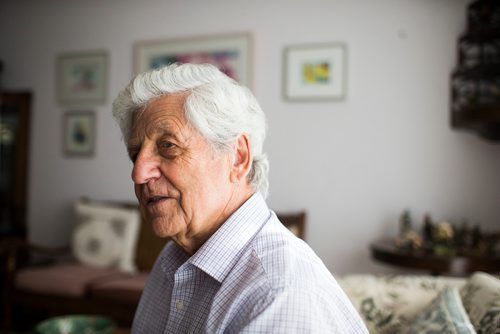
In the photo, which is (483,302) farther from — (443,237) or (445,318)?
(443,237)

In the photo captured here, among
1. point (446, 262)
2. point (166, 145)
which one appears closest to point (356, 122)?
point (446, 262)

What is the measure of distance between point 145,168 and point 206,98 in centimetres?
20

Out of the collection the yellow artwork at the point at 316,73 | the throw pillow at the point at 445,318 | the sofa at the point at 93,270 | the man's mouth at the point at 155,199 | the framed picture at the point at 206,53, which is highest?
the framed picture at the point at 206,53

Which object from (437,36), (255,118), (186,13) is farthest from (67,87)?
(255,118)

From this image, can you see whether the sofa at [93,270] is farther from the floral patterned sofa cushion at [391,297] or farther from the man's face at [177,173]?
the man's face at [177,173]

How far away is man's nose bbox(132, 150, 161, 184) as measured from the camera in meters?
1.01

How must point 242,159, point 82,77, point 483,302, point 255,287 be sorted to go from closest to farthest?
point 255,287 < point 242,159 < point 483,302 < point 82,77

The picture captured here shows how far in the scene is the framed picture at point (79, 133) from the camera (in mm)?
4281

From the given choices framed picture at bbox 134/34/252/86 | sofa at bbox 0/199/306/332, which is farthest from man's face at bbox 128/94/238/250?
framed picture at bbox 134/34/252/86

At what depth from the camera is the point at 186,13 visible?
397cm

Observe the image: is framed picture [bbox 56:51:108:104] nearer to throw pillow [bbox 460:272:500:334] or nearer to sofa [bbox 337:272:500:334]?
sofa [bbox 337:272:500:334]

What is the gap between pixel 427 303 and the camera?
5.01ft

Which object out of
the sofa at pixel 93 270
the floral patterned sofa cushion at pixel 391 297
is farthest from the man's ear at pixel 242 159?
the sofa at pixel 93 270

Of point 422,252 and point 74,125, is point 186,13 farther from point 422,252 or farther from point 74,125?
point 422,252
